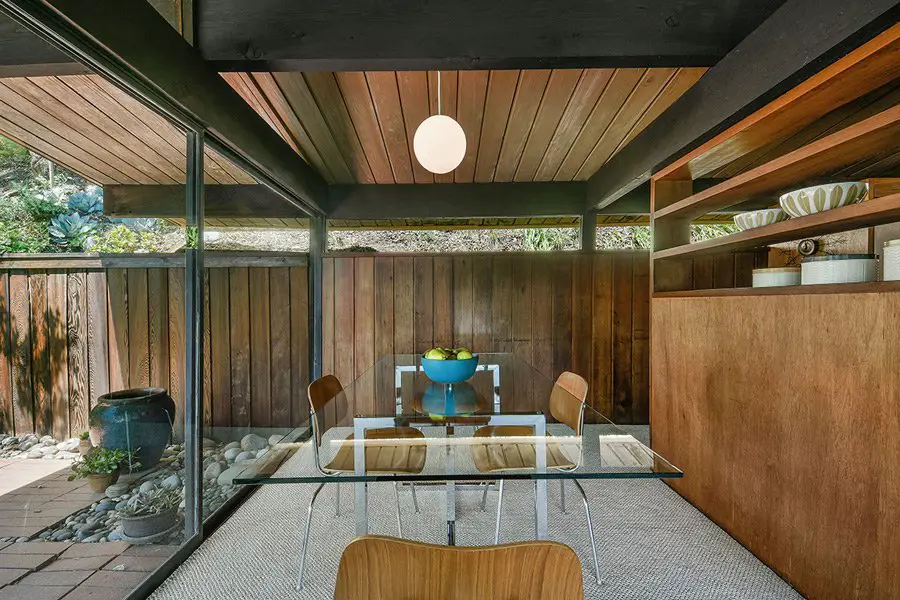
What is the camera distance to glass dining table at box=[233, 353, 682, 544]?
3.60 ft

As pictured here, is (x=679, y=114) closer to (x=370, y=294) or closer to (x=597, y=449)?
(x=597, y=449)

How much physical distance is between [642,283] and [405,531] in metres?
2.73

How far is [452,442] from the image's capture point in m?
1.32

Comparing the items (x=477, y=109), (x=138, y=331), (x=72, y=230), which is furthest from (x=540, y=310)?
(x=72, y=230)

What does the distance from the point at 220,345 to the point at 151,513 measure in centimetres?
111

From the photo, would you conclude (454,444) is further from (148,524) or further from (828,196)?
(828,196)

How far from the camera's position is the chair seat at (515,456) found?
1139 millimetres

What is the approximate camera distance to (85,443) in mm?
1299

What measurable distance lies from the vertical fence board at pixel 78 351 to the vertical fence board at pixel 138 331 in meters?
0.21

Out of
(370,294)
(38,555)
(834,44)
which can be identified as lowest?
(38,555)

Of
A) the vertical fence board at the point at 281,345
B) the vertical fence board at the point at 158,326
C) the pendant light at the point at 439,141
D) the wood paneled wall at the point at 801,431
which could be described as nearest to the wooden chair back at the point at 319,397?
the vertical fence board at the point at 158,326

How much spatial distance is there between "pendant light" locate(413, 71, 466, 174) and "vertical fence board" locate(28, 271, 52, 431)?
142cm

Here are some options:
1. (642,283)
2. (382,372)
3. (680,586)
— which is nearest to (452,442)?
(680,586)

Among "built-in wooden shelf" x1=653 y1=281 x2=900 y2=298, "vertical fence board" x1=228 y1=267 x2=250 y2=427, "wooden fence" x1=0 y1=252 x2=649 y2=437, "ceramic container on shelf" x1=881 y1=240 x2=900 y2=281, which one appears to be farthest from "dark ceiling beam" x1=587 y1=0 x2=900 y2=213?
"vertical fence board" x1=228 y1=267 x2=250 y2=427
